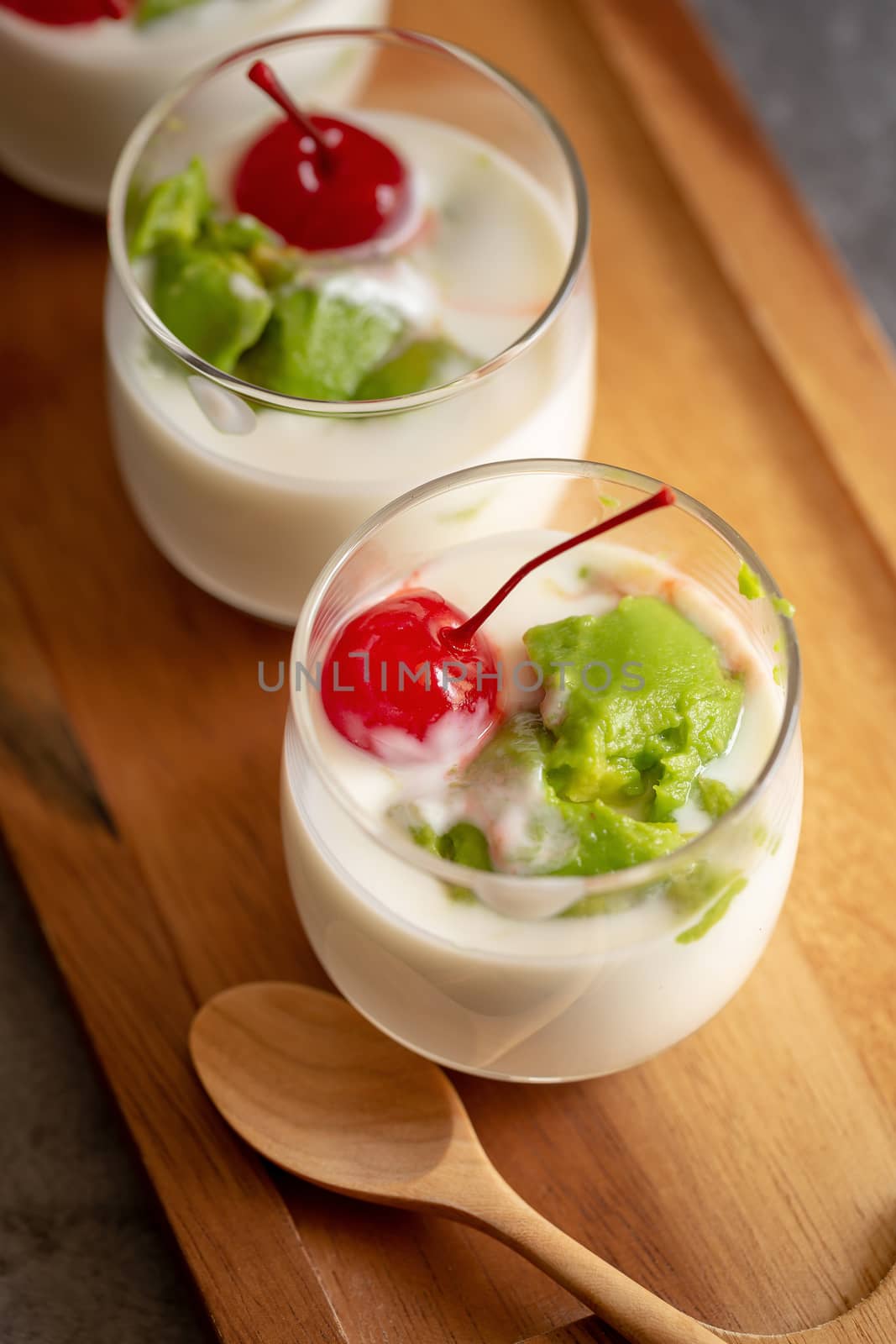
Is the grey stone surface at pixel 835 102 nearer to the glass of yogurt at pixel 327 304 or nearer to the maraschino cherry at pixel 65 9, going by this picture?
the glass of yogurt at pixel 327 304

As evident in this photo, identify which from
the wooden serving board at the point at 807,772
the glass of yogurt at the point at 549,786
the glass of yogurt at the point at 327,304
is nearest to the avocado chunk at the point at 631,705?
the glass of yogurt at the point at 549,786

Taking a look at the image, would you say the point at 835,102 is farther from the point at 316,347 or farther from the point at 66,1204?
the point at 66,1204

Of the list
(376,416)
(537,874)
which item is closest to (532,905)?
(537,874)

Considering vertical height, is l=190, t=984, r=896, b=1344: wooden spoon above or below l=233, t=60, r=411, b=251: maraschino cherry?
below

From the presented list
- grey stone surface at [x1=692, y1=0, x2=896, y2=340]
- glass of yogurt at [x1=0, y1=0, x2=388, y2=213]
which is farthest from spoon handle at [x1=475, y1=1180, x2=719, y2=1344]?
grey stone surface at [x1=692, y1=0, x2=896, y2=340]

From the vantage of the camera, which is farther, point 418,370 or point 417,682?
point 418,370

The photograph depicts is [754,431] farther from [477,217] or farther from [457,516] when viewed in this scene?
[457,516]

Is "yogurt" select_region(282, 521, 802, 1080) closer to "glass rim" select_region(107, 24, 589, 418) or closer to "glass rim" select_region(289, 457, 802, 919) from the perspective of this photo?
"glass rim" select_region(289, 457, 802, 919)
